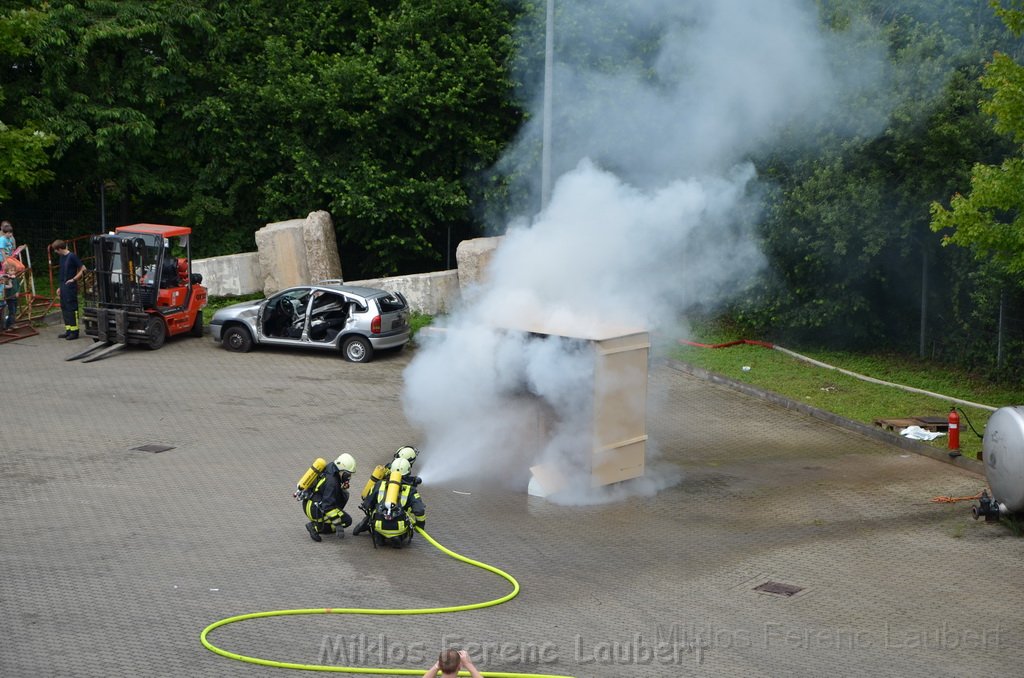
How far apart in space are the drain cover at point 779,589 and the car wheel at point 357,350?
37.1ft

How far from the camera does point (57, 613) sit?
9.99 metres

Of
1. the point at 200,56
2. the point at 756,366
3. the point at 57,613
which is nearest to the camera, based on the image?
the point at 57,613

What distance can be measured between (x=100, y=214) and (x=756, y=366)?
1782cm

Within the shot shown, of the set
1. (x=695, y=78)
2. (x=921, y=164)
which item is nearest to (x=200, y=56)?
(x=695, y=78)

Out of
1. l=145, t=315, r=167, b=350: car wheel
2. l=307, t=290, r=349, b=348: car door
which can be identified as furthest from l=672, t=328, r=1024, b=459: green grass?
l=145, t=315, r=167, b=350: car wheel

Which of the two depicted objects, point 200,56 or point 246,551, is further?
point 200,56

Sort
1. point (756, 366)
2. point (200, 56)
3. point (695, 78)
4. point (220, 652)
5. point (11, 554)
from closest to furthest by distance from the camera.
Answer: point (220, 652)
point (11, 554)
point (695, 78)
point (756, 366)
point (200, 56)

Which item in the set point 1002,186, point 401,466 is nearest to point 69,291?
point 401,466

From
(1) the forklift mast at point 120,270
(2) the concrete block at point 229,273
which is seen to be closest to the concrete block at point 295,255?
(2) the concrete block at point 229,273

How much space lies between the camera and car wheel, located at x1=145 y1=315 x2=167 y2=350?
21.2 m

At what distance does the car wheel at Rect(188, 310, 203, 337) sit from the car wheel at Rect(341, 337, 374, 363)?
345cm

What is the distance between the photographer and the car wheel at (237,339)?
21614 millimetres

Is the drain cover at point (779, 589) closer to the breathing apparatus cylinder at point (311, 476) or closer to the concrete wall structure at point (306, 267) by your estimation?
the breathing apparatus cylinder at point (311, 476)

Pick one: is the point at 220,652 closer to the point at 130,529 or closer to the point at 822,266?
the point at 130,529
